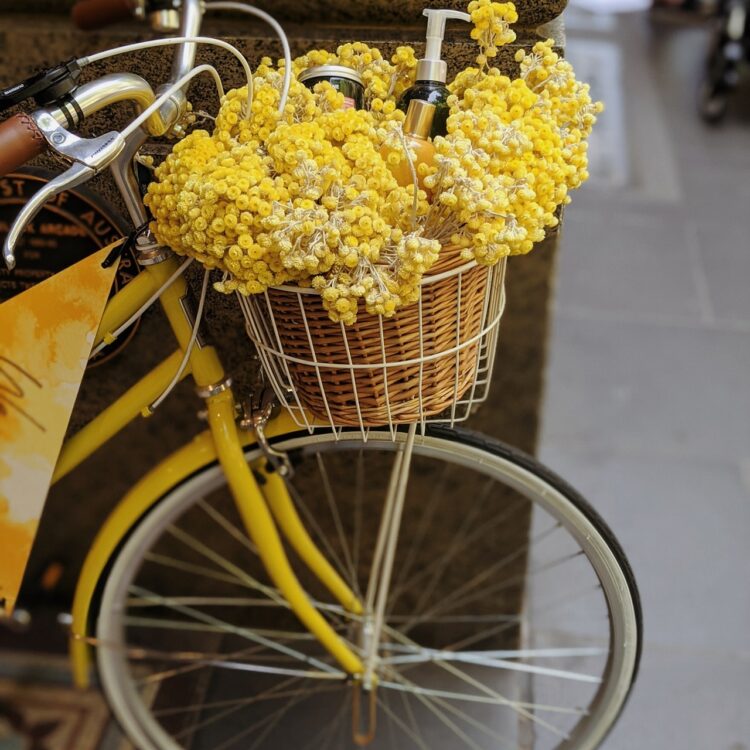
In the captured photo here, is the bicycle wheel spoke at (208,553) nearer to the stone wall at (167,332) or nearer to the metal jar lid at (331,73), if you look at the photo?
the stone wall at (167,332)

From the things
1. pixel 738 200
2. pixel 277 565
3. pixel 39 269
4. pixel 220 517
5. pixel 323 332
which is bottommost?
pixel 738 200

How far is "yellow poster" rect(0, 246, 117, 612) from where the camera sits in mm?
1033

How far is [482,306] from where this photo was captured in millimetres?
1000

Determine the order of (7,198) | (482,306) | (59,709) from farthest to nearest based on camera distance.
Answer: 1. (59,709)
2. (7,198)
3. (482,306)

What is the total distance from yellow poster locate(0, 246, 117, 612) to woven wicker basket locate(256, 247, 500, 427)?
265 mm

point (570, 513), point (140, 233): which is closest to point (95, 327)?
point (140, 233)

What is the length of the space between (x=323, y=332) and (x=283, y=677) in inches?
42.8

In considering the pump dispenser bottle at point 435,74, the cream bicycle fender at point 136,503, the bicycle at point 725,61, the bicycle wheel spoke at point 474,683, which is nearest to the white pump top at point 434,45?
the pump dispenser bottle at point 435,74

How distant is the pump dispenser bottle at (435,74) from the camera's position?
93 cm

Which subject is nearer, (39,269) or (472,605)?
(39,269)

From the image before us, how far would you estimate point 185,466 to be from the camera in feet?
4.06

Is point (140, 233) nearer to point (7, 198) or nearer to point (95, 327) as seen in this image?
point (95, 327)

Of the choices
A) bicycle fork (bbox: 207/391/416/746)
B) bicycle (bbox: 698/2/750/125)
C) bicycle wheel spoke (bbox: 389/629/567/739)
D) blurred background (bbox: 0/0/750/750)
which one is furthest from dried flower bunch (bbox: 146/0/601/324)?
bicycle (bbox: 698/2/750/125)

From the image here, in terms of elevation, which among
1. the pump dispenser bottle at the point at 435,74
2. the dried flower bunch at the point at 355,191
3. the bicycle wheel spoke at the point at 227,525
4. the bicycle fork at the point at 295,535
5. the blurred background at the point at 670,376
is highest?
the pump dispenser bottle at the point at 435,74
